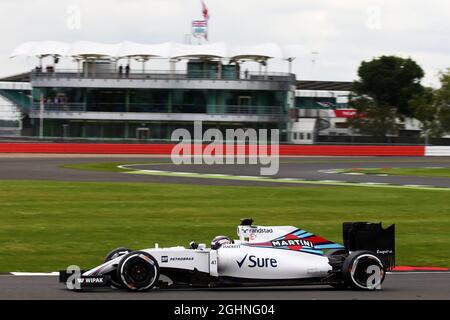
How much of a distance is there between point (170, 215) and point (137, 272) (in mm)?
10472

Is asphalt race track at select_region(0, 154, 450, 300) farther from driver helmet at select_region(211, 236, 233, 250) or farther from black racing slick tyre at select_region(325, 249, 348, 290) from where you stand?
driver helmet at select_region(211, 236, 233, 250)

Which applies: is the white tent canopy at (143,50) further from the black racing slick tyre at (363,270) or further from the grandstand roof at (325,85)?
the black racing slick tyre at (363,270)

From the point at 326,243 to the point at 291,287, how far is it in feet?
2.31

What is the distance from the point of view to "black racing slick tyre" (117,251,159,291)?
1011 cm

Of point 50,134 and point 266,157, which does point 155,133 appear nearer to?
point 50,134

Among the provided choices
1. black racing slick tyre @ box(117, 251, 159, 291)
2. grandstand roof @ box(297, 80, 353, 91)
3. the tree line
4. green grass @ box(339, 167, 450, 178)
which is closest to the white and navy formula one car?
black racing slick tyre @ box(117, 251, 159, 291)

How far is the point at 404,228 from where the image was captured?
18.8 meters

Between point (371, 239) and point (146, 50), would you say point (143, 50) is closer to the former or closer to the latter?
point (146, 50)

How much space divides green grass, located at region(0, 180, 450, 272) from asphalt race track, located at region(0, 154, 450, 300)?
2.43 metres

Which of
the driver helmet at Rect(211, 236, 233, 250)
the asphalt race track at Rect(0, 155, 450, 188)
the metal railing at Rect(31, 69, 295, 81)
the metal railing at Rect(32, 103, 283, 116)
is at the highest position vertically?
the metal railing at Rect(31, 69, 295, 81)

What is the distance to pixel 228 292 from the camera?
1055 centimetres

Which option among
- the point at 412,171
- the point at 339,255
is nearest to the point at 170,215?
the point at 339,255

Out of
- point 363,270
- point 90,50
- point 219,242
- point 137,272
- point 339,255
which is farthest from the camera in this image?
point 90,50
